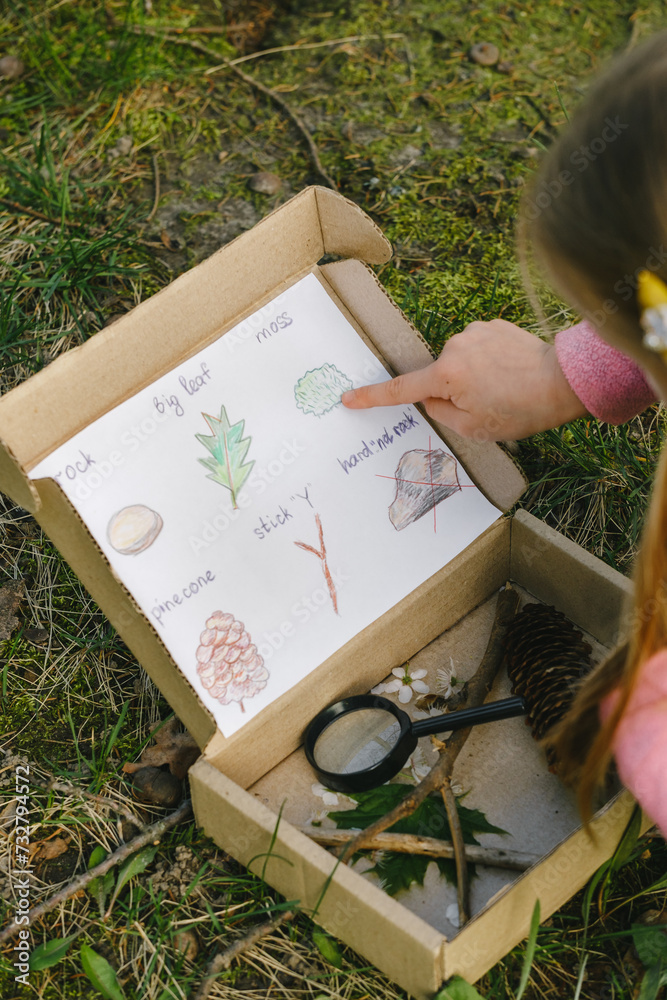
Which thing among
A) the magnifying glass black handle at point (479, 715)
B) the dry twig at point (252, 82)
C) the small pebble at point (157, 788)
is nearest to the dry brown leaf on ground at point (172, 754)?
the small pebble at point (157, 788)

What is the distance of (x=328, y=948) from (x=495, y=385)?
35.5 inches

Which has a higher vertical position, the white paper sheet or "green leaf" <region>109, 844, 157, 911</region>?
the white paper sheet

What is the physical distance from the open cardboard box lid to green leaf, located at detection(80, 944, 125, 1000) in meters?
0.32

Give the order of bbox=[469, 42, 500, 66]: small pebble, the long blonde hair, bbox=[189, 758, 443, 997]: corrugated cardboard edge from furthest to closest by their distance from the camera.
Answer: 1. bbox=[469, 42, 500, 66]: small pebble
2. bbox=[189, 758, 443, 997]: corrugated cardboard edge
3. the long blonde hair

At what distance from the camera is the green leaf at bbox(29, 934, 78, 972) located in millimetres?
1208

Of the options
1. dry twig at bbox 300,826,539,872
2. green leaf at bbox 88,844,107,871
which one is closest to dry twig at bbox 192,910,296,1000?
dry twig at bbox 300,826,539,872

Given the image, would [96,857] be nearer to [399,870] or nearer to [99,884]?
[99,884]

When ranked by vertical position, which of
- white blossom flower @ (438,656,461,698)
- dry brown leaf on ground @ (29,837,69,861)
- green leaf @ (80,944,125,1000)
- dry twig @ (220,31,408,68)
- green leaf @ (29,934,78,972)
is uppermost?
dry twig @ (220,31,408,68)

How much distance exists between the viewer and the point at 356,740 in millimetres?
1361

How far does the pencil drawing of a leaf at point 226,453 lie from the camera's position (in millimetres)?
1306

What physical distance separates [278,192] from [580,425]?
1.09 metres

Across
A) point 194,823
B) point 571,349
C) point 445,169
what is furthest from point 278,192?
point 194,823

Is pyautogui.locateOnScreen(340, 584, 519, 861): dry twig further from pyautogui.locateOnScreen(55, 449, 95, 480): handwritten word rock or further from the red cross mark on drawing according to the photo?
pyautogui.locateOnScreen(55, 449, 95, 480): handwritten word rock

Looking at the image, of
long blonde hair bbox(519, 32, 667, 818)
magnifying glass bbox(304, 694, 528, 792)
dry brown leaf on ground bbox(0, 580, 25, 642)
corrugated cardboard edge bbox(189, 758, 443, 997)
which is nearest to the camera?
long blonde hair bbox(519, 32, 667, 818)
